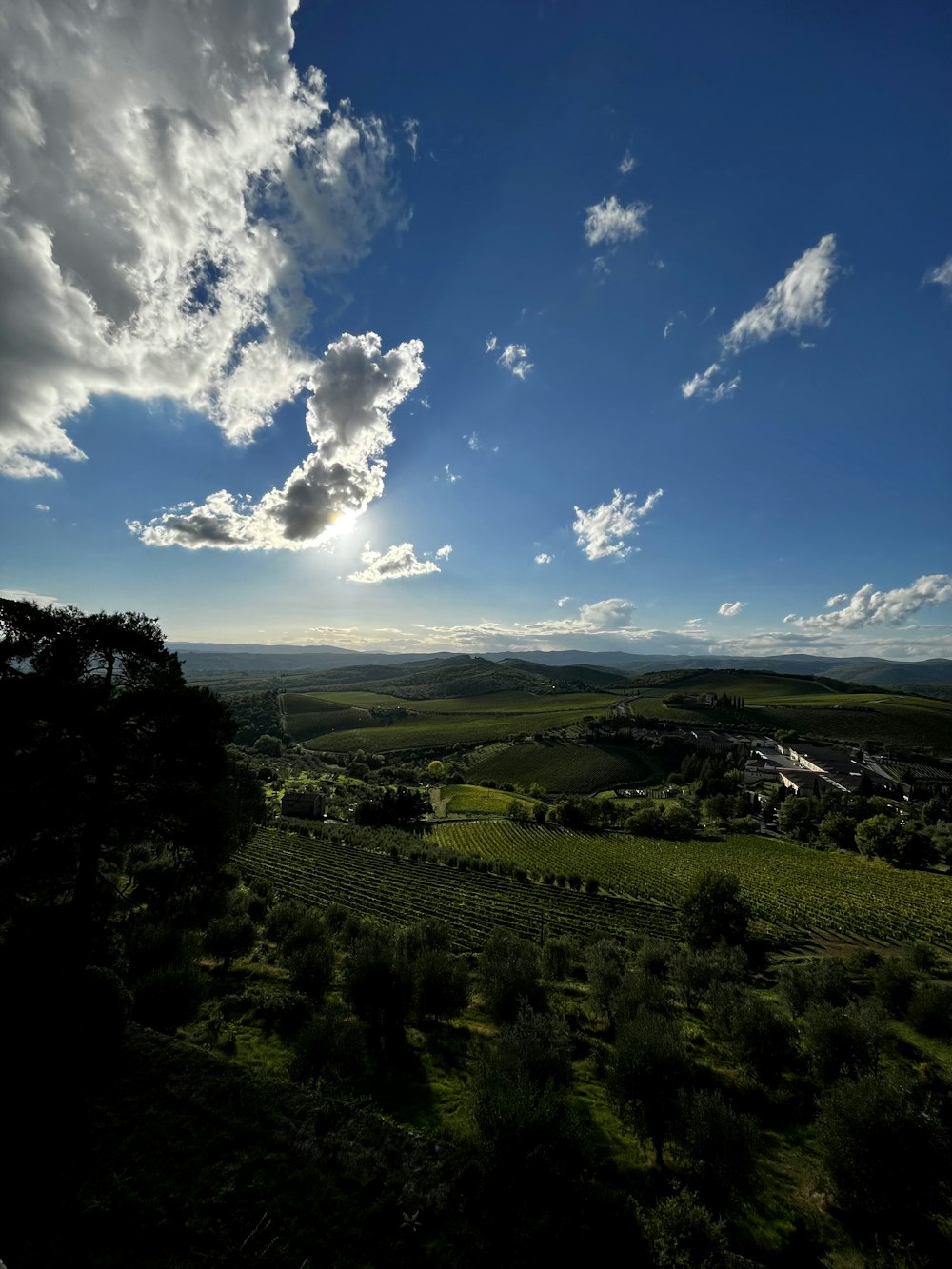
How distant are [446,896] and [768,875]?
52427 mm

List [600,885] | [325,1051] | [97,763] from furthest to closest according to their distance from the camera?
1. [600,885]
2. [325,1051]
3. [97,763]

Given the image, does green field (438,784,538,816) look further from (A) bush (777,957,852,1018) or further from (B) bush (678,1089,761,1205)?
(B) bush (678,1089,761,1205)

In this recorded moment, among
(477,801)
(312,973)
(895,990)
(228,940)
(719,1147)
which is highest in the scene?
(719,1147)

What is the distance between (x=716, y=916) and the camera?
4531 centimetres

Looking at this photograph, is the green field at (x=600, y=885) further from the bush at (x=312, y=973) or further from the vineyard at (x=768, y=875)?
the bush at (x=312, y=973)

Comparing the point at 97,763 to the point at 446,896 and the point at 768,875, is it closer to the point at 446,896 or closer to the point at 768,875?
the point at 446,896

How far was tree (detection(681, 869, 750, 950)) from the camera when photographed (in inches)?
1781

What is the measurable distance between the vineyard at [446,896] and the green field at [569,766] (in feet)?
261

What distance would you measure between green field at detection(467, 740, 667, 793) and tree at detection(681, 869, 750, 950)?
9839 centimetres

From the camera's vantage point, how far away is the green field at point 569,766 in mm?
149125

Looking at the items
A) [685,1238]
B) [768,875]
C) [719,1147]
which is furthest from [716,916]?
[768,875]

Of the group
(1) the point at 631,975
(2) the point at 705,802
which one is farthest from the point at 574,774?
(1) the point at 631,975

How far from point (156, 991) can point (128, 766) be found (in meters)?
10.7

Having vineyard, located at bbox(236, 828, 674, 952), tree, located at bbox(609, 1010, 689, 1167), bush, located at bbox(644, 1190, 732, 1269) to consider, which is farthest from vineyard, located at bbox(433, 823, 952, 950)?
bush, located at bbox(644, 1190, 732, 1269)
